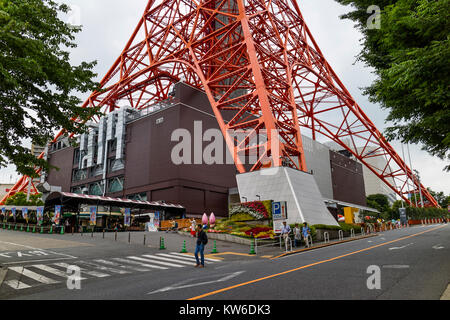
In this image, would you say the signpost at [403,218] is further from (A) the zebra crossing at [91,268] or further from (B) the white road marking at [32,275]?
(B) the white road marking at [32,275]

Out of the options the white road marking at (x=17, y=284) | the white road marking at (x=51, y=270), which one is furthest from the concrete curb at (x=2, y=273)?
the white road marking at (x=51, y=270)

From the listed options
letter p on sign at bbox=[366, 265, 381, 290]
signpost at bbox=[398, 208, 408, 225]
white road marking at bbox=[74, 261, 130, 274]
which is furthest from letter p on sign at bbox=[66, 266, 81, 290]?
signpost at bbox=[398, 208, 408, 225]

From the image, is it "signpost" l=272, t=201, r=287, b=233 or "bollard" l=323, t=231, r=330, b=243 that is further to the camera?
"bollard" l=323, t=231, r=330, b=243

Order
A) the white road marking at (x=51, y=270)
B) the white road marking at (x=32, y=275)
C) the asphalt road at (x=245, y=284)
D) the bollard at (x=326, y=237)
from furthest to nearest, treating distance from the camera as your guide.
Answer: the bollard at (x=326, y=237) < the white road marking at (x=51, y=270) < the white road marking at (x=32, y=275) < the asphalt road at (x=245, y=284)

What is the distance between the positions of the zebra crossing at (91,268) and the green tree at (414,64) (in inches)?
433

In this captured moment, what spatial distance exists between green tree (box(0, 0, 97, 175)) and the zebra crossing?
4099 mm

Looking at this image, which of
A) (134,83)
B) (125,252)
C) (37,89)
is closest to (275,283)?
(37,89)

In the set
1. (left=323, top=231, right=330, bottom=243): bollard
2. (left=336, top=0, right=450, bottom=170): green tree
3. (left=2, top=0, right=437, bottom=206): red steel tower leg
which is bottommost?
(left=323, top=231, right=330, bottom=243): bollard

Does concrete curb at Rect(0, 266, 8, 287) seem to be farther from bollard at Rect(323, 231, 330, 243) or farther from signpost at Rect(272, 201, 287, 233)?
bollard at Rect(323, 231, 330, 243)

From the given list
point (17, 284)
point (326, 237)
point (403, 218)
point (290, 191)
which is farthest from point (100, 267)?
point (403, 218)

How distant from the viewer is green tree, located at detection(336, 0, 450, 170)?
800 cm

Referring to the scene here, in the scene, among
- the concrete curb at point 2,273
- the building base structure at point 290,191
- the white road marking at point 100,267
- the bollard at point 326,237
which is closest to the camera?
the concrete curb at point 2,273

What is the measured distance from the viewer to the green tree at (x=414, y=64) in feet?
26.2
